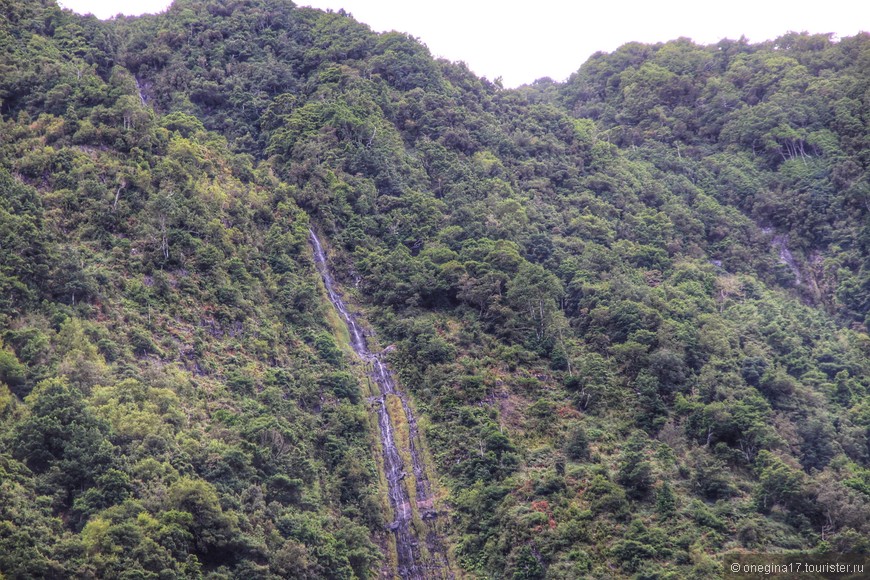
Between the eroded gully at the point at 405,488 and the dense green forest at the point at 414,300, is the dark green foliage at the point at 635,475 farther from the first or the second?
the eroded gully at the point at 405,488

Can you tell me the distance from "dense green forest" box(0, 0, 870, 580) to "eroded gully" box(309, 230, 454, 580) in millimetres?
1107

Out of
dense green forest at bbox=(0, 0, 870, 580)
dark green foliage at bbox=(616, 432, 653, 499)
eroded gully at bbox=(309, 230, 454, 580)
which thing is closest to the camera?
dense green forest at bbox=(0, 0, 870, 580)

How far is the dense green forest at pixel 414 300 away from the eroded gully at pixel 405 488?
1.11 meters

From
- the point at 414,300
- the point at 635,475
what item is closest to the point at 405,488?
the point at 635,475

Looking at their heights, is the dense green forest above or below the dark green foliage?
above

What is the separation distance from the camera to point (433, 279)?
2371 inches

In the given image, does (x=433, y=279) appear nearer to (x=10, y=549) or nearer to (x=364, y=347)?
(x=364, y=347)

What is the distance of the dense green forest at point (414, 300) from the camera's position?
40.2m

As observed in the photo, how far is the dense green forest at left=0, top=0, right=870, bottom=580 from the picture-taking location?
40250 millimetres

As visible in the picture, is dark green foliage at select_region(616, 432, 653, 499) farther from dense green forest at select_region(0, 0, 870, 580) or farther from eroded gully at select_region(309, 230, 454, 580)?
eroded gully at select_region(309, 230, 454, 580)

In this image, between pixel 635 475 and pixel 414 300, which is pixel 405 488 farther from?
pixel 414 300

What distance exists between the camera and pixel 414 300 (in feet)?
195

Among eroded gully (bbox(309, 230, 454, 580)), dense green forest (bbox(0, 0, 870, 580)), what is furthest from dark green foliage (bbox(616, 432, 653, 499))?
eroded gully (bbox(309, 230, 454, 580))

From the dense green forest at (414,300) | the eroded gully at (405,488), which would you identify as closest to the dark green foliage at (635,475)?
the dense green forest at (414,300)
